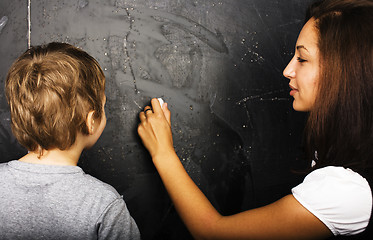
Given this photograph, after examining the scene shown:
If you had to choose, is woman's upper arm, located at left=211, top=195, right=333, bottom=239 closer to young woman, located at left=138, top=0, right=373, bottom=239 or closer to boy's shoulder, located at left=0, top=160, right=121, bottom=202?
young woman, located at left=138, top=0, right=373, bottom=239

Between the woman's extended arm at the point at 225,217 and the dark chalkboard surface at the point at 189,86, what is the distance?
6.0 inches

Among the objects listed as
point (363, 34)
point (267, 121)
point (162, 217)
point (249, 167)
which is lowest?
point (162, 217)

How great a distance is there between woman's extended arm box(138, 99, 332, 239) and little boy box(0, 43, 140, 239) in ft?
0.46

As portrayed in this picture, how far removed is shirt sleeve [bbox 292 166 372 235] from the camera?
620 mm

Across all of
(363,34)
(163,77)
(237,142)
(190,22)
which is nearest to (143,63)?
(163,77)

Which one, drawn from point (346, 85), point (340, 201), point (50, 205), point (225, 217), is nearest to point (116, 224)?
point (50, 205)

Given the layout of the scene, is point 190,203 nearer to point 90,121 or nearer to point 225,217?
point 225,217

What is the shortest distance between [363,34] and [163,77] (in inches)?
21.5

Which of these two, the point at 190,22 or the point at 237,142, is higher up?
the point at 190,22

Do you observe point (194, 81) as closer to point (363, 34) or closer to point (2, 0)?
point (363, 34)

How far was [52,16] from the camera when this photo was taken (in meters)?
0.91

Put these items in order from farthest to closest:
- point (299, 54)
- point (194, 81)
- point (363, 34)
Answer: point (194, 81)
point (299, 54)
point (363, 34)

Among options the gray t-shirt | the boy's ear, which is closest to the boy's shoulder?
the gray t-shirt

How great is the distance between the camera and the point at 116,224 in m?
0.68
